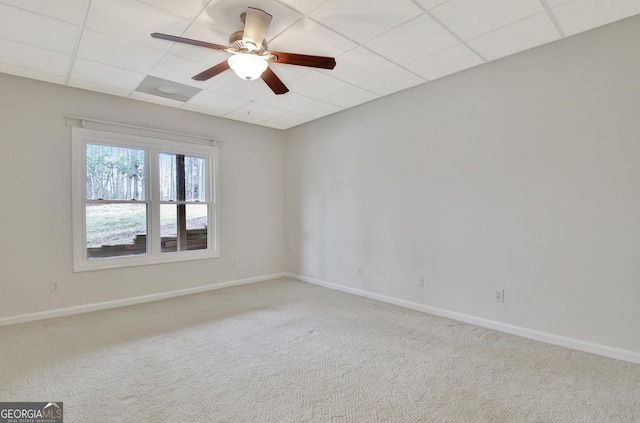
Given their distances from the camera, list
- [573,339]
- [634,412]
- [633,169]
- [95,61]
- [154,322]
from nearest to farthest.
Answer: [634,412], [633,169], [573,339], [95,61], [154,322]

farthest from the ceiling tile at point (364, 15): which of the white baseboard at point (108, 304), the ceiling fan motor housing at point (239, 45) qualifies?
the white baseboard at point (108, 304)

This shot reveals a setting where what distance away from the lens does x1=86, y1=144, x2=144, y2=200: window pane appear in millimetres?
3898

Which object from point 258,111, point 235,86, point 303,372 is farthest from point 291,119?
point 303,372

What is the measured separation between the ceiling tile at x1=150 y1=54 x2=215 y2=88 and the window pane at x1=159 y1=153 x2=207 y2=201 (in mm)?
1407

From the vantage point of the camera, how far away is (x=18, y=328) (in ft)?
10.6

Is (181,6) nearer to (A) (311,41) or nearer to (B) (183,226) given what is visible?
(A) (311,41)

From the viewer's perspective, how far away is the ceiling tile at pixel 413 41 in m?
2.48

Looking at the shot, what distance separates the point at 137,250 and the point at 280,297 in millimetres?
2048

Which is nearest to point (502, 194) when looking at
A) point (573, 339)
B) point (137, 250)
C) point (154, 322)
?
point (573, 339)

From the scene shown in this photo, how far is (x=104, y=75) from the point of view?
10.9ft

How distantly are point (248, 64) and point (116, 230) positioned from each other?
3.10 metres

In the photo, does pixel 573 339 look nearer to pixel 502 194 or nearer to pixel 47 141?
Answer: pixel 502 194

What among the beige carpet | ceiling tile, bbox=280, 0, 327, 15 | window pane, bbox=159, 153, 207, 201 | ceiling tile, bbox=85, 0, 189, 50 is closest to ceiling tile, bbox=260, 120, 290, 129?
window pane, bbox=159, 153, 207, 201

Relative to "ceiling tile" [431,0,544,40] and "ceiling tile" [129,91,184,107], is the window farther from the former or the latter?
"ceiling tile" [431,0,544,40]
